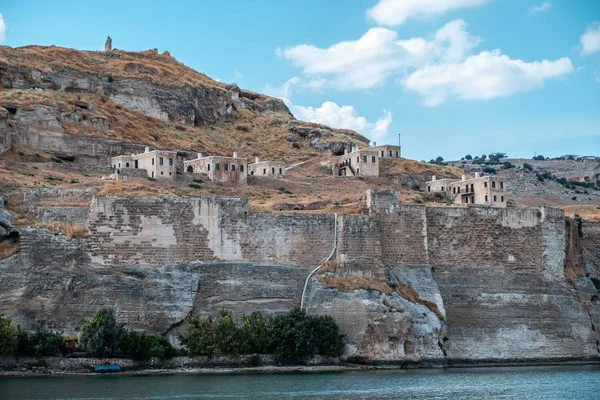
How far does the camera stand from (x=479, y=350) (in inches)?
1702

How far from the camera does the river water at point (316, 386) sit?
31.5 metres

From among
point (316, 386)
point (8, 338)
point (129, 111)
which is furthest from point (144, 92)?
point (316, 386)

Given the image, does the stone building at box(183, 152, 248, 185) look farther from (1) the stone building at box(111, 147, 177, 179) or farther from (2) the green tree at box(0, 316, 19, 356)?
(2) the green tree at box(0, 316, 19, 356)

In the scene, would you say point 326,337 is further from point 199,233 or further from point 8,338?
point 8,338

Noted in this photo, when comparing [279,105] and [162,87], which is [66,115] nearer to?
[162,87]

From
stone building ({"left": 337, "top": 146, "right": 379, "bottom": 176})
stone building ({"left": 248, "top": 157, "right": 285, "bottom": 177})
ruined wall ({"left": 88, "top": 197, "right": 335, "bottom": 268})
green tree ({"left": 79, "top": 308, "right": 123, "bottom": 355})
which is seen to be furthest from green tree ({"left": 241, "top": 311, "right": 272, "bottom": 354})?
stone building ({"left": 337, "top": 146, "right": 379, "bottom": 176})

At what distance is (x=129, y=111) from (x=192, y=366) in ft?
132

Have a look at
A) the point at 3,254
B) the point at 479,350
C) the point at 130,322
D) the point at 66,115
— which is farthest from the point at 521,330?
the point at 66,115

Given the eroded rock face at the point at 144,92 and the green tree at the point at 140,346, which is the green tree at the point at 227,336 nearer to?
the green tree at the point at 140,346

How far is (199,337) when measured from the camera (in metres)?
38.3

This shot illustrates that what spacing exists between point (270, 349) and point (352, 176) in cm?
2798

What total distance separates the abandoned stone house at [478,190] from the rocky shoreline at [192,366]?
64.9ft

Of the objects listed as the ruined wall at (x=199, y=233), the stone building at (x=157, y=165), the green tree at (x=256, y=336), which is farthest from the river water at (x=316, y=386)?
the stone building at (x=157, y=165)

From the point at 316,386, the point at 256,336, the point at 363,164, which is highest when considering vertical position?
the point at 363,164
